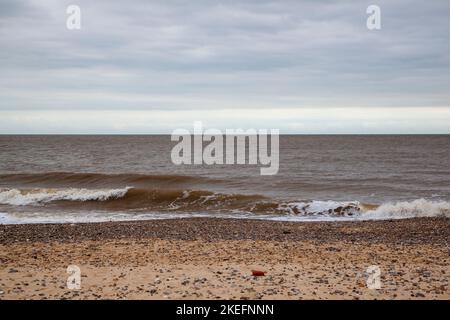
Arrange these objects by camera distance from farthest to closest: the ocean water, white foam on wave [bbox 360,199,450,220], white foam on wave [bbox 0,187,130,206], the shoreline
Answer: white foam on wave [bbox 0,187,130,206] → the ocean water → white foam on wave [bbox 360,199,450,220] → the shoreline

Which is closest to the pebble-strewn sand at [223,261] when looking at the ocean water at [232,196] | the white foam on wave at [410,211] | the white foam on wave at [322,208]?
the white foam on wave at [410,211]

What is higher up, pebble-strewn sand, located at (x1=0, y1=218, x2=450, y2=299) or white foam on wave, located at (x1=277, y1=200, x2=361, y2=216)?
pebble-strewn sand, located at (x1=0, y1=218, x2=450, y2=299)

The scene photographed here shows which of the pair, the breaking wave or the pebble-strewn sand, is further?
the breaking wave

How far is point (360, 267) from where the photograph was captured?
941cm

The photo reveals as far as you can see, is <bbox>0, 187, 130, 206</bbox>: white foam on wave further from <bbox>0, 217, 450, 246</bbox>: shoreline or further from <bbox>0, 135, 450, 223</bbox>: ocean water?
<bbox>0, 217, 450, 246</bbox>: shoreline

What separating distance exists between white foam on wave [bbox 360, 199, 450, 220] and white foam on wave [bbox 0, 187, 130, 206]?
51.0ft

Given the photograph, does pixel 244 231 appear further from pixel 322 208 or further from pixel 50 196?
pixel 50 196

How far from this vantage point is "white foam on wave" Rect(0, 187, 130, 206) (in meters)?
26.4

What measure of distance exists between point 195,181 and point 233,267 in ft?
84.3

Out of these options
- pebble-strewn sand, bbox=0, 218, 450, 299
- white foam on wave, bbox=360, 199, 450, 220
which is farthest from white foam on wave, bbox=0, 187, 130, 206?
white foam on wave, bbox=360, 199, 450, 220

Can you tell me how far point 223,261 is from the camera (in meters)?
10.1

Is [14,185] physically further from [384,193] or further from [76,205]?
[384,193]

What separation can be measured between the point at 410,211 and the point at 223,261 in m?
14.0

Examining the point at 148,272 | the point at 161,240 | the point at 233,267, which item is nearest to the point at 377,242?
the point at 233,267
